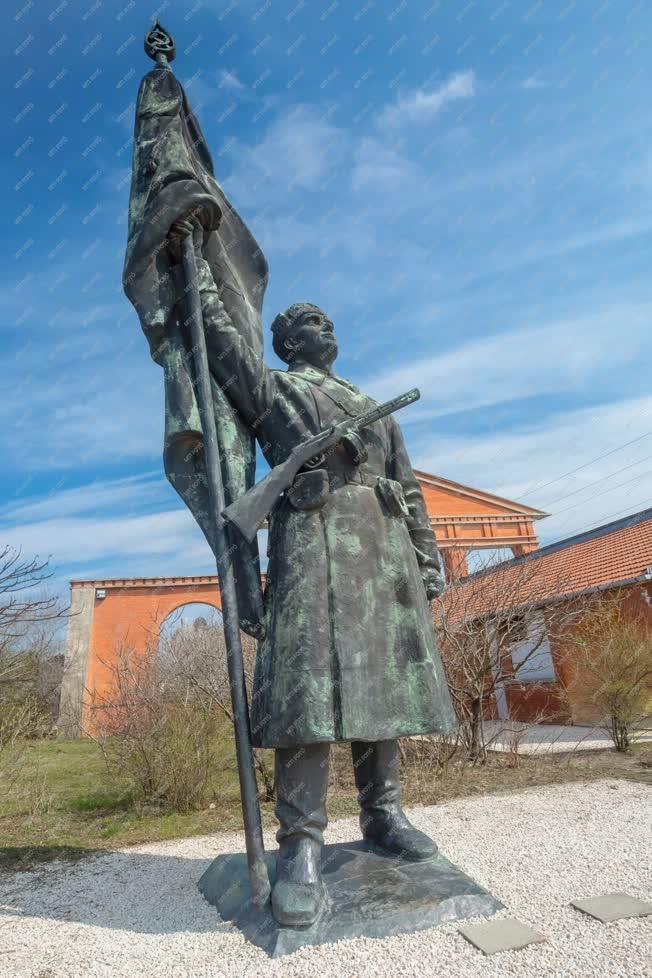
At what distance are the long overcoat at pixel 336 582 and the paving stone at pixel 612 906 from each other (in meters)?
0.91

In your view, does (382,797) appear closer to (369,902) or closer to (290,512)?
(369,902)

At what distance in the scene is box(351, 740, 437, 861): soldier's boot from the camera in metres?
2.93

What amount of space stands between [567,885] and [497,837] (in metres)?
1.22

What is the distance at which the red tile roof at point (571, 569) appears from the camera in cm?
841

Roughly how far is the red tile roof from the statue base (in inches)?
219

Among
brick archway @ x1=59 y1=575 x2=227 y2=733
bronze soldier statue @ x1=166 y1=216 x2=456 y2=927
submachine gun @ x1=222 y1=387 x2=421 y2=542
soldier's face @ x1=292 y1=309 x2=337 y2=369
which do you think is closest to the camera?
bronze soldier statue @ x1=166 y1=216 x2=456 y2=927

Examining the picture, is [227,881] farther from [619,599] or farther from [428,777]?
[619,599]

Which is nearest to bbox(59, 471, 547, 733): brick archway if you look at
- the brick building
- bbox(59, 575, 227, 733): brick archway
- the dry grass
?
bbox(59, 575, 227, 733): brick archway

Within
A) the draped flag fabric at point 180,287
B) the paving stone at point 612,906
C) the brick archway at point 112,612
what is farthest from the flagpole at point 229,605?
the brick archway at point 112,612

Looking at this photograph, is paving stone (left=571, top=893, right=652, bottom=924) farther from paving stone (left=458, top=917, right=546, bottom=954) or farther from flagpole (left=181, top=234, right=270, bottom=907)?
flagpole (left=181, top=234, right=270, bottom=907)

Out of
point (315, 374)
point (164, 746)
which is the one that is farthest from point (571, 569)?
point (315, 374)

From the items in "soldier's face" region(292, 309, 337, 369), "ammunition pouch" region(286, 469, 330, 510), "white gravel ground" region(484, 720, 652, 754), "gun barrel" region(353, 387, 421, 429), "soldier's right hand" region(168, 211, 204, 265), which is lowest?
"white gravel ground" region(484, 720, 652, 754)

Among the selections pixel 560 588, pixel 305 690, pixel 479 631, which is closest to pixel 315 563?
pixel 305 690

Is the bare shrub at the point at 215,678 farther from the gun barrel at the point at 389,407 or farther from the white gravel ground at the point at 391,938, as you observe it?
the gun barrel at the point at 389,407
